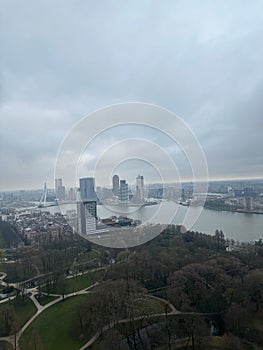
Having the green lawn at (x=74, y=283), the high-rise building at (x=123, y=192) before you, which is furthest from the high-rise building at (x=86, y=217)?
the green lawn at (x=74, y=283)

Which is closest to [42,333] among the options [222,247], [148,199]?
[222,247]

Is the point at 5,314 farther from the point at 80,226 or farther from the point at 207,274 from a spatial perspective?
the point at 80,226

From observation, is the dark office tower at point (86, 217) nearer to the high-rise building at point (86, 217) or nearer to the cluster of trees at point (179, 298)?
the high-rise building at point (86, 217)

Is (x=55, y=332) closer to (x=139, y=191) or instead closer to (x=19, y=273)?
(x=19, y=273)

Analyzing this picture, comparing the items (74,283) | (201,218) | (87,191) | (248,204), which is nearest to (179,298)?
(74,283)

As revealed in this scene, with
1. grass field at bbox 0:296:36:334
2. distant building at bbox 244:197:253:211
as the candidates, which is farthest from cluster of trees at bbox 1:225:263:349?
distant building at bbox 244:197:253:211
